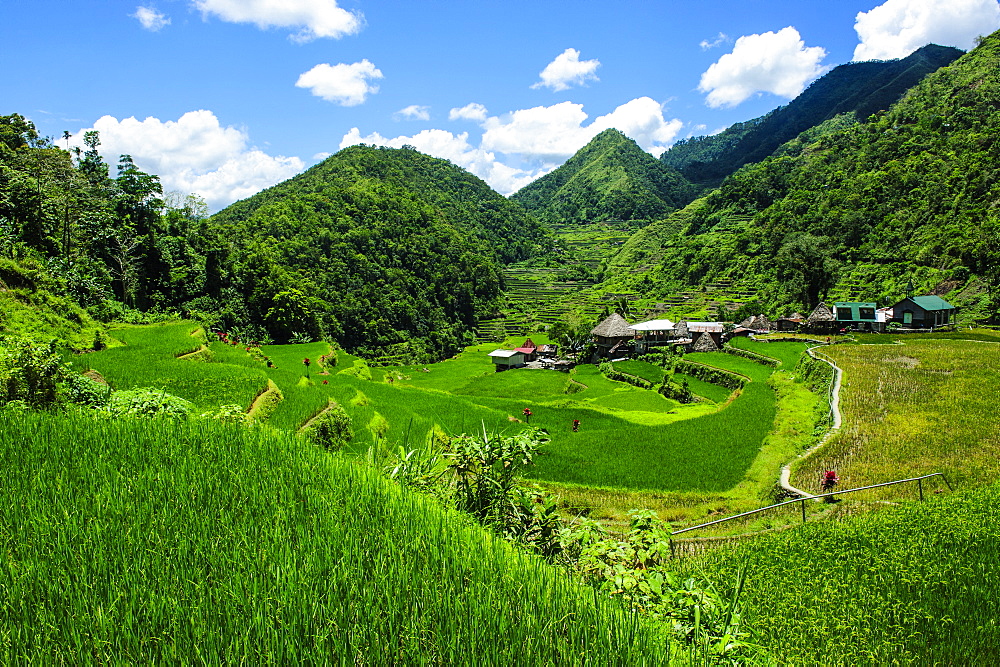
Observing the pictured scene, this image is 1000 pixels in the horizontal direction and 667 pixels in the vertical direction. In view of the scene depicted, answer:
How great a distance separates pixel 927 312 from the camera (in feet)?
127

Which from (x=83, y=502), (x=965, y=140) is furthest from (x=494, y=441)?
(x=965, y=140)

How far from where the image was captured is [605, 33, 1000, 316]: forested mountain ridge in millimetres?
52844

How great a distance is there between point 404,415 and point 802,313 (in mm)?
54638

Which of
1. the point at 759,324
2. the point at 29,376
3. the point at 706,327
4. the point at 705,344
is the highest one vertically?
the point at 29,376

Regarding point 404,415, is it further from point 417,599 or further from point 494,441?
point 417,599

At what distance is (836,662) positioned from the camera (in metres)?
4.62

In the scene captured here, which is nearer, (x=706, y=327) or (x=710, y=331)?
(x=710, y=331)

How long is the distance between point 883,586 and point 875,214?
83721mm

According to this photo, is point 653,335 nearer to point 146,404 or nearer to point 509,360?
point 509,360

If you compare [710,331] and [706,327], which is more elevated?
[706,327]

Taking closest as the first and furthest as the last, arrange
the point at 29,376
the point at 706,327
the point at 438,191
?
the point at 29,376 → the point at 706,327 → the point at 438,191

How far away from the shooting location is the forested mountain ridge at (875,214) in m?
52.8

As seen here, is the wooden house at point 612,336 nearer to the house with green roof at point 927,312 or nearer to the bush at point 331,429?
the house with green roof at point 927,312

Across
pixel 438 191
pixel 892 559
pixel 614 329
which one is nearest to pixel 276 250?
pixel 614 329
